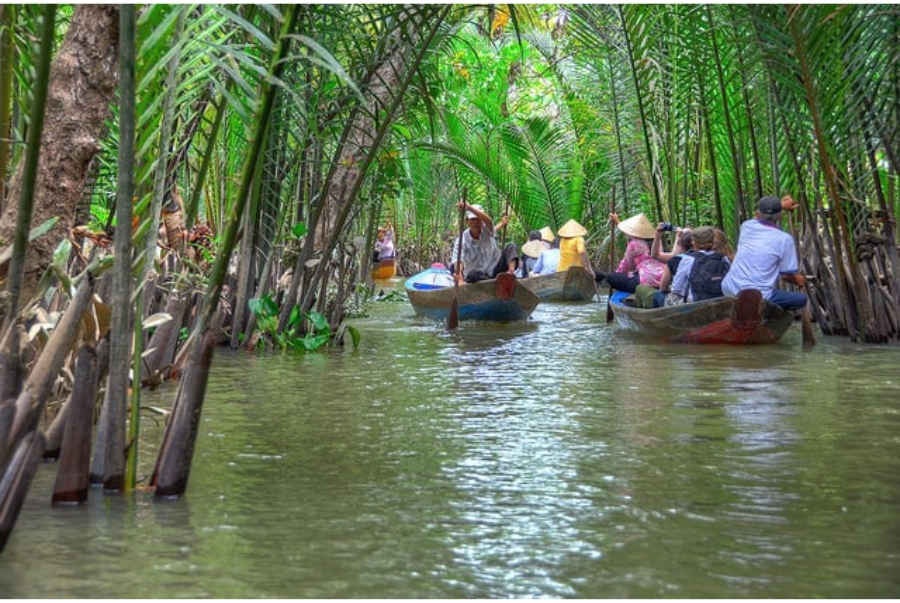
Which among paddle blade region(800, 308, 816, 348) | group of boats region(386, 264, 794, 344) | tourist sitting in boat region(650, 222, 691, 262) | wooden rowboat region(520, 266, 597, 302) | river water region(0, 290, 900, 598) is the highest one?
tourist sitting in boat region(650, 222, 691, 262)

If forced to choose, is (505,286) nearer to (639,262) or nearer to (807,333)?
(639,262)

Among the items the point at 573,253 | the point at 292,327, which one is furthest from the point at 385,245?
the point at 292,327

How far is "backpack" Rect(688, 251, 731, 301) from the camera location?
39.0ft

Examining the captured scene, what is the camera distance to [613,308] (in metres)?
13.7

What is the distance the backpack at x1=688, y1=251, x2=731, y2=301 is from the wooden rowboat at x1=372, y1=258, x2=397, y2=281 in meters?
17.4

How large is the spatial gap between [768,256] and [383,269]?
60.9 ft

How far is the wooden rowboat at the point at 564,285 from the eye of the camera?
19516 mm

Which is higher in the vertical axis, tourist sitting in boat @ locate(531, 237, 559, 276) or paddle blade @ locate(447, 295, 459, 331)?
tourist sitting in boat @ locate(531, 237, 559, 276)

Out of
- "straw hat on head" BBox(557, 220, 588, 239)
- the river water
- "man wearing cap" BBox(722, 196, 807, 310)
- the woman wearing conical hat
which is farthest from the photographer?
the woman wearing conical hat

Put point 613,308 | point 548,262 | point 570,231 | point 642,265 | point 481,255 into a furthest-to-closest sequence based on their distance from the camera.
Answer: point 548,262, point 570,231, point 481,255, point 642,265, point 613,308

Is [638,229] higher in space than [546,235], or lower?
lower

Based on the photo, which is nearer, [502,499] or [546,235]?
[502,499]

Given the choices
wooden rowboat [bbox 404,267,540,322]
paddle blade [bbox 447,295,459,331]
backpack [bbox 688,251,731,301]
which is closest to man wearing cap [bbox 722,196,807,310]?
backpack [bbox 688,251,731,301]

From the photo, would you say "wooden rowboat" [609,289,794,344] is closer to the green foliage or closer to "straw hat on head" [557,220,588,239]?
the green foliage
